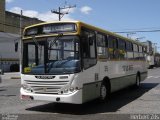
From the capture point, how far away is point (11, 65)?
2056 inches

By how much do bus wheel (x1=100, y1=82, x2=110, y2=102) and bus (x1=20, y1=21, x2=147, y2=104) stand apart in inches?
1.3

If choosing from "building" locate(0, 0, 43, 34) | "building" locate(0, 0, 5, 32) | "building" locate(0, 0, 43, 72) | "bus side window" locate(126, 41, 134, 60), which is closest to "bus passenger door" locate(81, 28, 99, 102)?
"bus side window" locate(126, 41, 134, 60)

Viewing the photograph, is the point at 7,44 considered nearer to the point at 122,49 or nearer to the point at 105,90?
the point at 122,49

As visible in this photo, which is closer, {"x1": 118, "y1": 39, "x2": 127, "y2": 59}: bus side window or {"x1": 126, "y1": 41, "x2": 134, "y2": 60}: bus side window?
{"x1": 118, "y1": 39, "x2": 127, "y2": 59}: bus side window

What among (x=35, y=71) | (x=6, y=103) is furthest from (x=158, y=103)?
(x=6, y=103)

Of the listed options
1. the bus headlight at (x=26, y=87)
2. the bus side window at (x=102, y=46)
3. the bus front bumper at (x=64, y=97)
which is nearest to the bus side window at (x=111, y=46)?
the bus side window at (x=102, y=46)

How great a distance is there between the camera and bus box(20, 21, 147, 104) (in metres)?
10.7

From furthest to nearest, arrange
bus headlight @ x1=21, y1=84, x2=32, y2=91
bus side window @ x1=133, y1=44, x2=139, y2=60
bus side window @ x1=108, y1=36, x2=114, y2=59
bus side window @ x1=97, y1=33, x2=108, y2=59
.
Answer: bus side window @ x1=133, y1=44, x2=139, y2=60 → bus side window @ x1=108, y1=36, x2=114, y2=59 → bus side window @ x1=97, y1=33, x2=108, y2=59 → bus headlight @ x1=21, y1=84, x2=32, y2=91

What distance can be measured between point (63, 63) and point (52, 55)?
1.86 feet

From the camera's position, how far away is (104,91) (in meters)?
13.2

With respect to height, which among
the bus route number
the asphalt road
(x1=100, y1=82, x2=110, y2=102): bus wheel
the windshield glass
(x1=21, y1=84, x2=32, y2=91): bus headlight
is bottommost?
the asphalt road

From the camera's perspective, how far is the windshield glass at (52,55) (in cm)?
1081

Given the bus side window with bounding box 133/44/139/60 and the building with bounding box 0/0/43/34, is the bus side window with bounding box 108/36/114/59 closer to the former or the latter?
the bus side window with bounding box 133/44/139/60

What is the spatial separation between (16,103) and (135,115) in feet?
16.2
